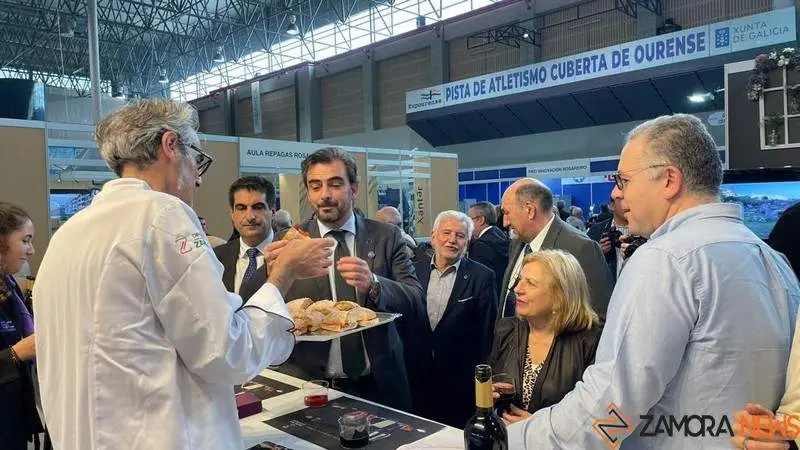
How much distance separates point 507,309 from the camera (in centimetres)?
312

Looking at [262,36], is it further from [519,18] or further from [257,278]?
[257,278]

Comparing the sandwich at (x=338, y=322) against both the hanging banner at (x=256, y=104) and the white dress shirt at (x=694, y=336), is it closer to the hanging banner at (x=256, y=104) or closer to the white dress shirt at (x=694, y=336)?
the white dress shirt at (x=694, y=336)

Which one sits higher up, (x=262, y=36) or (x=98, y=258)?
(x=262, y=36)

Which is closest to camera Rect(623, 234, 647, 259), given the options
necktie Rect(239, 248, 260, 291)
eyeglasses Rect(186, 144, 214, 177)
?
necktie Rect(239, 248, 260, 291)

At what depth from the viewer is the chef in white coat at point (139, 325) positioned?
45.1 inches

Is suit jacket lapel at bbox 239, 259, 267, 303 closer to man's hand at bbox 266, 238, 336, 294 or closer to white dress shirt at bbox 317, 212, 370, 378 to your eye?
white dress shirt at bbox 317, 212, 370, 378

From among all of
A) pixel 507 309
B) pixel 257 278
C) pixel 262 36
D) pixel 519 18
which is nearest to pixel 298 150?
pixel 507 309

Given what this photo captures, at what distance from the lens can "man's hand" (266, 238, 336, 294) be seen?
4.60 ft

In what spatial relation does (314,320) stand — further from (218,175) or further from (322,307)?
(218,175)

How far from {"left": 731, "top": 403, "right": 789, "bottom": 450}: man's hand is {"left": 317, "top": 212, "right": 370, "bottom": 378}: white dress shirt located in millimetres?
1283

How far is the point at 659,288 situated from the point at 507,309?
205 centimetres

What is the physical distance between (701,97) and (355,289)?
12.5 meters

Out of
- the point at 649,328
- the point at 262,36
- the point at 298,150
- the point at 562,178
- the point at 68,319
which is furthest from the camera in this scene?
the point at 262,36

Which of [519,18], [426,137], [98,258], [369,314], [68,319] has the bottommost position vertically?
[369,314]
